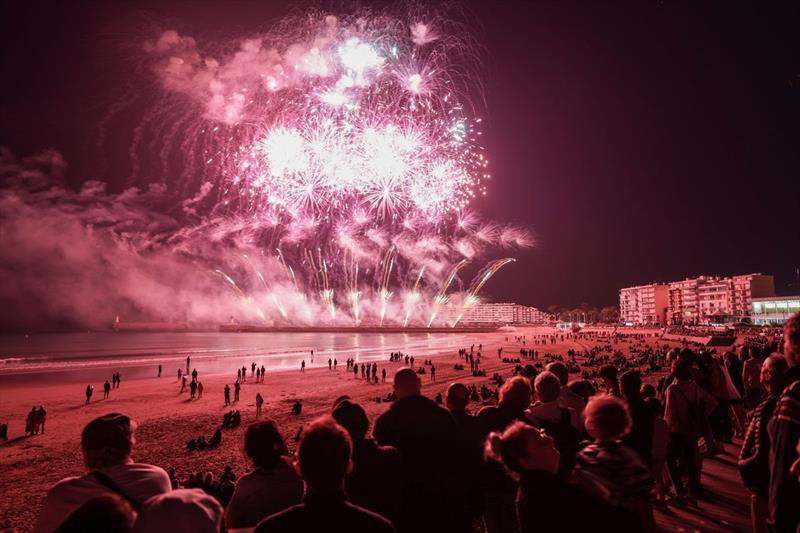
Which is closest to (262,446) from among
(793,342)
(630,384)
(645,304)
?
(630,384)

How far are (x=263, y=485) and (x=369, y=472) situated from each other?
742 mm

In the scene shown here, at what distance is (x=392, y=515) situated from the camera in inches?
131

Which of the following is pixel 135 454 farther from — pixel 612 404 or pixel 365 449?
pixel 612 404

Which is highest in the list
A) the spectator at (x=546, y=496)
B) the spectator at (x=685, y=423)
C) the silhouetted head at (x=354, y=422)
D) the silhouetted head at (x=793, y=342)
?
the silhouetted head at (x=793, y=342)

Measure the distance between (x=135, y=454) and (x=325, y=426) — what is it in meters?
16.5

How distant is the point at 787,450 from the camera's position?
320 cm

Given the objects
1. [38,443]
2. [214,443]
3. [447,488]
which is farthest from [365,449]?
[38,443]

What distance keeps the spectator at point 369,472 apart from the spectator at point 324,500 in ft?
3.71

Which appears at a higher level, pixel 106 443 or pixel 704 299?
pixel 704 299

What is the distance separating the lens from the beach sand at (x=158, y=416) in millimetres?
13141

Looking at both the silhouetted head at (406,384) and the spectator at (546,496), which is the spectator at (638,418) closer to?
the spectator at (546,496)

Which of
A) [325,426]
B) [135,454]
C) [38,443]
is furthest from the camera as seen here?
[38,443]

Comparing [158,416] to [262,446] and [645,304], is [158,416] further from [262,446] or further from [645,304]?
[645,304]

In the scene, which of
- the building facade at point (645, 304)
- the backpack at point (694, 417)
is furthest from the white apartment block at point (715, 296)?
the backpack at point (694, 417)
